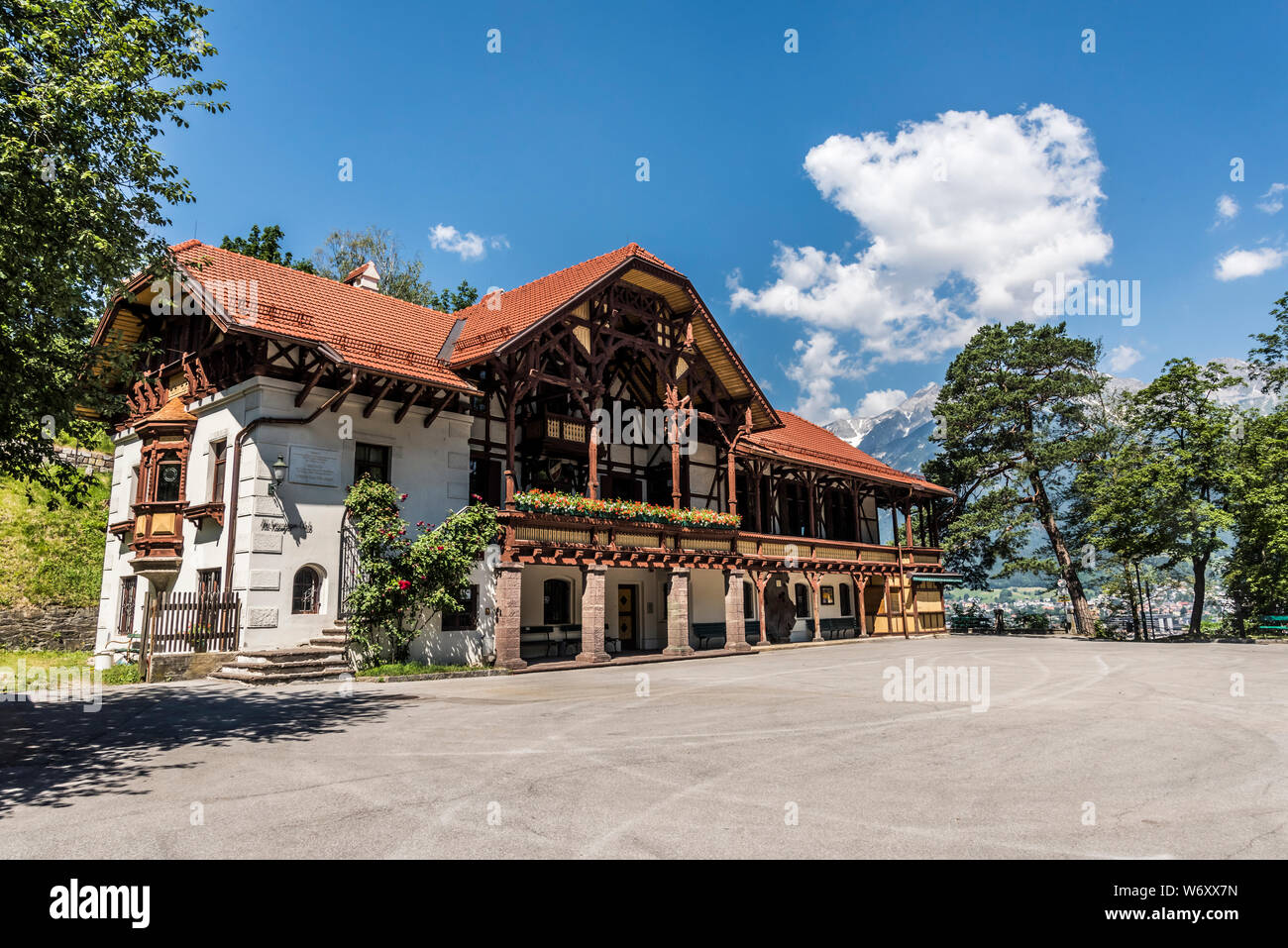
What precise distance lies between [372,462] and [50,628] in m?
14.9

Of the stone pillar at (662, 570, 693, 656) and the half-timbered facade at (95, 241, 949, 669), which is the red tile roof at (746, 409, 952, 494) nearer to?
the half-timbered facade at (95, 241, 949, 669)

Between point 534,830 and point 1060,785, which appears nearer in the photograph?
point 534,830

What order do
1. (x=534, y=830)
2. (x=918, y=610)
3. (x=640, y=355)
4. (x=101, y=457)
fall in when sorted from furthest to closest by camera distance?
(x=918, y=610), (x=101, y=457), (x=640, y=355), (x=534, y=830)

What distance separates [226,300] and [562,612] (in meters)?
13.2

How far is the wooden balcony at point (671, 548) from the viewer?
20891 millimetres

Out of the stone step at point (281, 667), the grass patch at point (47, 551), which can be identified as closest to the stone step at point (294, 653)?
the stone step at point (281, 667)

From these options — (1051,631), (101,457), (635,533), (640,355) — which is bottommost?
(1051,631)

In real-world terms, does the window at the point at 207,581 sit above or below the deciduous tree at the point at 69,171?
below

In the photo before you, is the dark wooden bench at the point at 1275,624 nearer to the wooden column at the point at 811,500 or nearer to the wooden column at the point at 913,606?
the wooden column at the point at 913,606

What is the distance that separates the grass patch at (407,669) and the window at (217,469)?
583cm

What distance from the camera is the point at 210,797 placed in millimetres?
6711

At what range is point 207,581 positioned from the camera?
19062 millimetres

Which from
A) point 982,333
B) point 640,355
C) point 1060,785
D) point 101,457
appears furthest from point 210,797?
point 982,333
